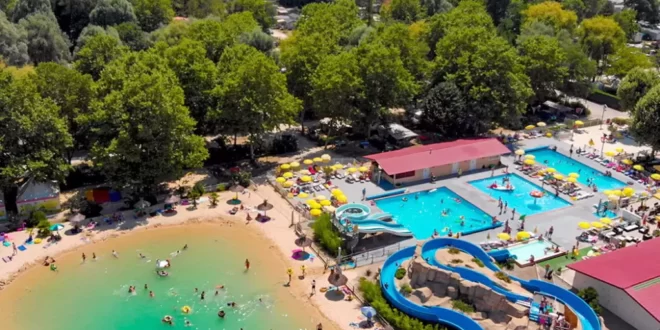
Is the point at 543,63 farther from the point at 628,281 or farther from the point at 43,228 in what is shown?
the point at 43,228

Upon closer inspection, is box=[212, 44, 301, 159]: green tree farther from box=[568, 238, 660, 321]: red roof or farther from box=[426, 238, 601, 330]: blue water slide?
box=[568, 238, 660, 321]: red roof

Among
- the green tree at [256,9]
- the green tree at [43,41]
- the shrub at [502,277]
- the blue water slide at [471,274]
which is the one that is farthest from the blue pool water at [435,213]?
the green tree at [256,9]

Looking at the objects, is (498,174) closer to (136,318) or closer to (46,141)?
(136,318)

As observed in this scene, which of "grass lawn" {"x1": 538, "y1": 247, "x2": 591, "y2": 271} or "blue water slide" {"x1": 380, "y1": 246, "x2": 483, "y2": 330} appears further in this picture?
"grass lawn" {"x1": 538, "y1": 247, "x2": 591, "y2": 271}

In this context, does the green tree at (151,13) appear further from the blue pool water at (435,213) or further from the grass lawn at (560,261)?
the grass lawn at (560,261)

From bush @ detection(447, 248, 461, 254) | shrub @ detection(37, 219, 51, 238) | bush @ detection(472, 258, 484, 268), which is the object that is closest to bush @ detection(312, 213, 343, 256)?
bush @ detection(447, 248, 461, 254)

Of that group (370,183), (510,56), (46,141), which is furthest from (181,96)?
(510,56)
